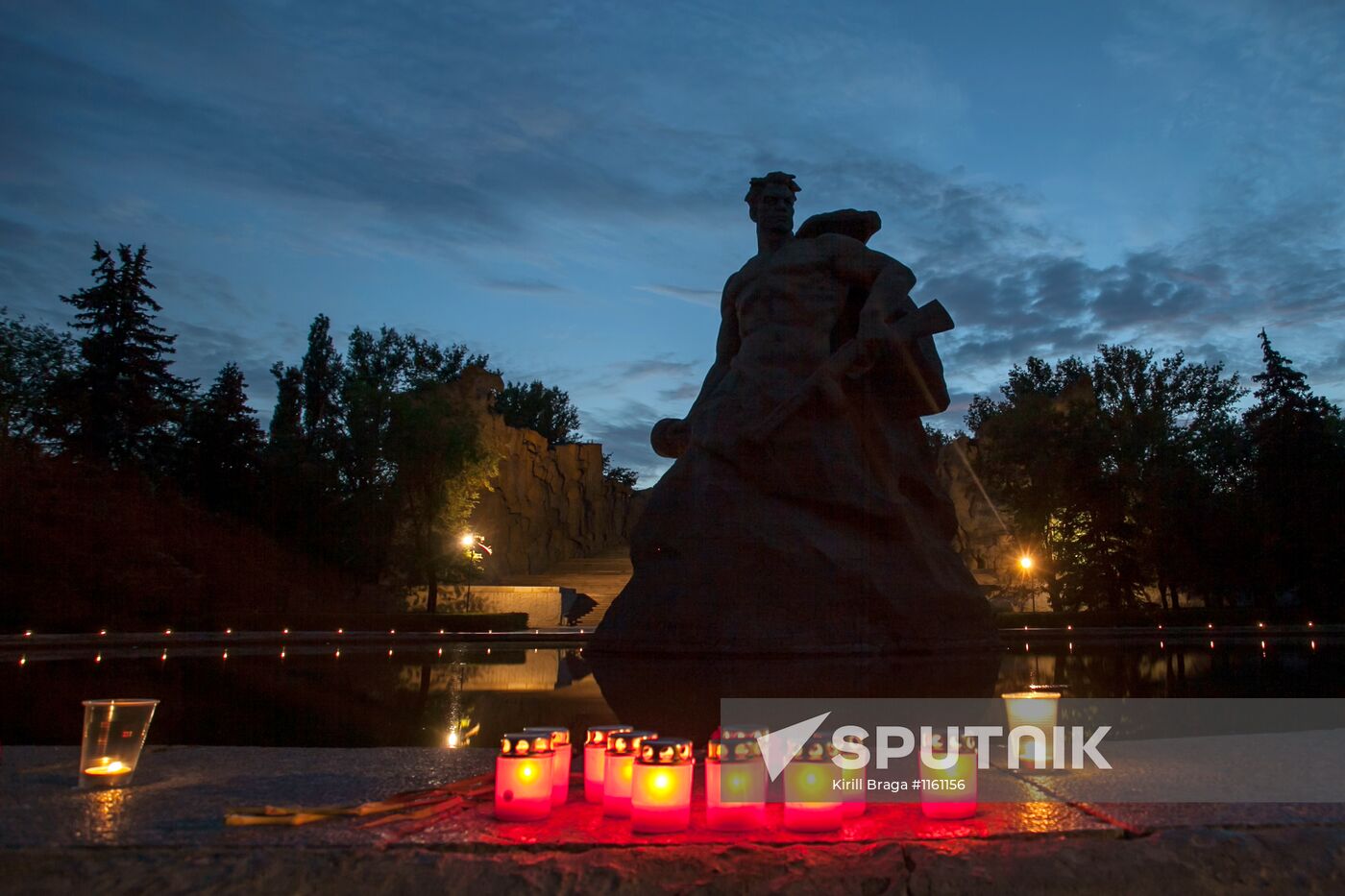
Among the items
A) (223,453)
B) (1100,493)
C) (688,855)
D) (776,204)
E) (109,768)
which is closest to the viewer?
(688,855)

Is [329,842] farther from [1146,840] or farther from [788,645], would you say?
[788,645]

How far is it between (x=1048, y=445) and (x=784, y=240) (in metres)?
24.3

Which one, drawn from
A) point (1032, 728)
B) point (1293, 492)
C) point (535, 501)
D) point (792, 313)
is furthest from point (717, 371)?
A: point (535, 501)

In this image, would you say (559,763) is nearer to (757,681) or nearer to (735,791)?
(735,791)

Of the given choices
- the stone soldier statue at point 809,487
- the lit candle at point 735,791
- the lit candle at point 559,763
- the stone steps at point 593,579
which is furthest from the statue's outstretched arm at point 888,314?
the stone steps at point 593,579

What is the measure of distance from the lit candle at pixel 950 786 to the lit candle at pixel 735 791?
534mm

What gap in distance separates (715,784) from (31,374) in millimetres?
38438

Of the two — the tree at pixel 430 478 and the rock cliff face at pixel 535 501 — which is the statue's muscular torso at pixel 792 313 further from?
the rock cliff face at pixel 535 501

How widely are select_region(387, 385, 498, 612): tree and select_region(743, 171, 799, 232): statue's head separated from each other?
22259 millimetres

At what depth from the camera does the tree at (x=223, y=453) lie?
1380 inches

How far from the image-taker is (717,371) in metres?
11.2

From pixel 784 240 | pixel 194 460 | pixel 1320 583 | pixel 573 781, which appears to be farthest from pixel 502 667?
pixel 1320 583

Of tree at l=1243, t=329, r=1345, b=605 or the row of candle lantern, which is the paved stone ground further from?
tree at l=1243, t=329, r=1345, b=605

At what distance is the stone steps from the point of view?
34406 mm
